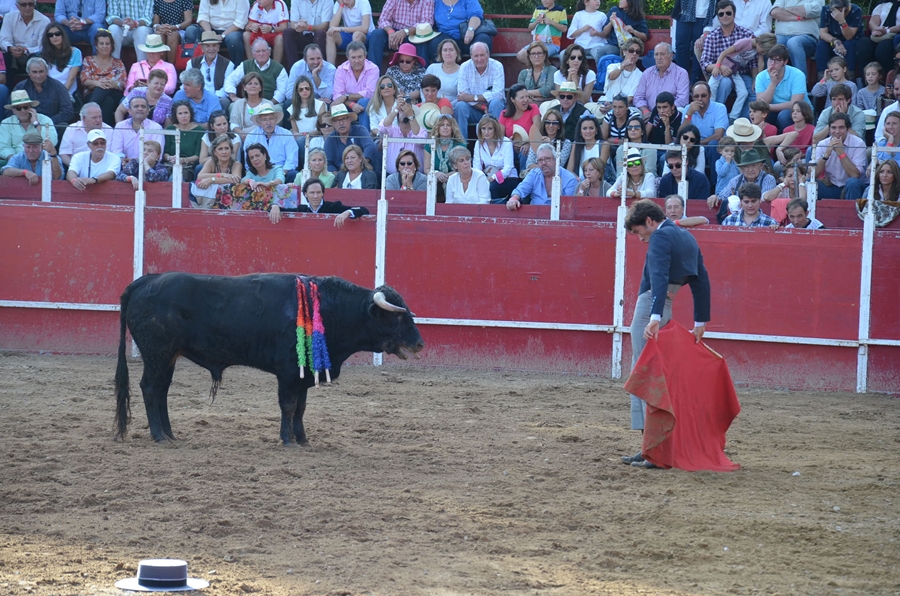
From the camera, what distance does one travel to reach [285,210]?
1095 centimetres

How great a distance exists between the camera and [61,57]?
532 inches

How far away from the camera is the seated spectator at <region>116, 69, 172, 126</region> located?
41.2 feet

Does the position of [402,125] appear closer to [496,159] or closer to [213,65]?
[496,159]

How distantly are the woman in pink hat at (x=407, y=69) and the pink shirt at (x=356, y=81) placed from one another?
0.22 metres

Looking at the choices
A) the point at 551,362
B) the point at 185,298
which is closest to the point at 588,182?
the point at 551,362

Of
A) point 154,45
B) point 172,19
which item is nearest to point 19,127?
point 154,45

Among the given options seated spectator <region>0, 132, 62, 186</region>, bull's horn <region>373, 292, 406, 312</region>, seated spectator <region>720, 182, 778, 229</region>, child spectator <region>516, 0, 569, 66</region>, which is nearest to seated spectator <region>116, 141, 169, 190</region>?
seated spectator <region>0, 132, 62, 186</region>

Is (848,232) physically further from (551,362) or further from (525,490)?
(525,490)

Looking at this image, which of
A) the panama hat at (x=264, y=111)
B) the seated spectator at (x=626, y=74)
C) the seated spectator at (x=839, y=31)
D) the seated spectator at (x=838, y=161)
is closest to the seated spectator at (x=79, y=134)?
the panama hat at (x=264, y=111)

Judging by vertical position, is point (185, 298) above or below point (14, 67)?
below

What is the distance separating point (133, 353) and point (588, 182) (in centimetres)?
492

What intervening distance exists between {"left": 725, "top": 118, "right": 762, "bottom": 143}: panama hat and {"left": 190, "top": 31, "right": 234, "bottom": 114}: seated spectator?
614 cm

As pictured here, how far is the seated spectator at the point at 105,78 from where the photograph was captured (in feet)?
43.0

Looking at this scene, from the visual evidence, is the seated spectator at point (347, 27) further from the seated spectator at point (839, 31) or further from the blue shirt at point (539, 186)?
the seated spectator at point (839, 31)
